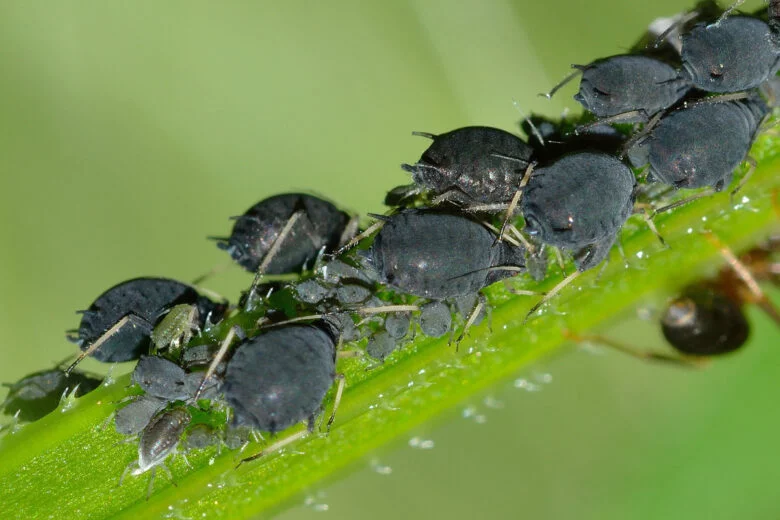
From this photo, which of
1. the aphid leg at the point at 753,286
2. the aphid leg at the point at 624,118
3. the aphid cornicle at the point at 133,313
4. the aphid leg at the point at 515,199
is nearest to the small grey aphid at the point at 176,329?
the aphid cornicle at the point at 133,313

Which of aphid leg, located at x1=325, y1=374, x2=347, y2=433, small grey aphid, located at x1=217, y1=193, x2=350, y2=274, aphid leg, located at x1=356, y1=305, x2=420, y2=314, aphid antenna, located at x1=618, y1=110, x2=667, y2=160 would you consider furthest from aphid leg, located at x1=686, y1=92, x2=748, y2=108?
aphid leg, located at x1=325, y1=374, x2=347, y2=433

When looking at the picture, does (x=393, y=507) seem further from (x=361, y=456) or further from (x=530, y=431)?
(x=361, y=456)

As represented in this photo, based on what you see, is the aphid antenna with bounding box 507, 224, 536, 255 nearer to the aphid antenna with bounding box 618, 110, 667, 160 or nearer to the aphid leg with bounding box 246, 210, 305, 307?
the aphid antenna with bounding box 618, 110, 667, 160

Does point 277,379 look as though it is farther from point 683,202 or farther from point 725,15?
point 725,15

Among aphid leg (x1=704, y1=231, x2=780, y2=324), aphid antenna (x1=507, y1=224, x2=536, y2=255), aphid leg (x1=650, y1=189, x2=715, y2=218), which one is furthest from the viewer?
aphid leg (x1=704, y1=231, x2=780, y2=324)

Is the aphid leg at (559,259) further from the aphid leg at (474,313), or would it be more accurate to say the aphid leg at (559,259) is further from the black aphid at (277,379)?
the black aphid at (277,379)

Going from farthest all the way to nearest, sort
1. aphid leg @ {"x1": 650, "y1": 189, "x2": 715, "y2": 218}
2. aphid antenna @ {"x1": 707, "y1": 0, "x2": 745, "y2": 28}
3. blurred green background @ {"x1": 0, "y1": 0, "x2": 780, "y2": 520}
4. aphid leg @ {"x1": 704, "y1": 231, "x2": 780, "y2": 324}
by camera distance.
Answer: blurred green background @ {"x1": 0, "y1": 0, "x2": 780, "y2": 520}, aphid leg @ {"x1": 704, "y1": 231, "x2": 780, "y2": 324}, aphid leg @ {"x1": 650, "y1": 189, "x2": 715, "y2": 218}, aphid antenna @ {"x1": 707, "y1": 0, "x2": 745, "y2": 28}
